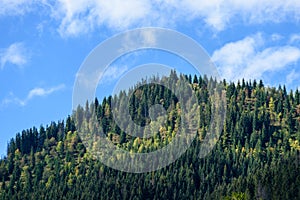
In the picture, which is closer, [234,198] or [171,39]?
[171,39]

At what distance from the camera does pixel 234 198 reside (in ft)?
619

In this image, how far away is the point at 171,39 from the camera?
157250 millimetres

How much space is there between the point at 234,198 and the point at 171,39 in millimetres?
50087

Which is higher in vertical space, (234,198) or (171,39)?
A: (171,39)
